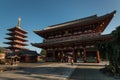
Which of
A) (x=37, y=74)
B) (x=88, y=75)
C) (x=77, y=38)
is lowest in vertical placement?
(x=88, y=75)

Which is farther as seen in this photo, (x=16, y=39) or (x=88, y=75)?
(x=16, y=39)

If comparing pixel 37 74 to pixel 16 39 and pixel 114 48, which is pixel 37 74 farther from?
pixel 16 39

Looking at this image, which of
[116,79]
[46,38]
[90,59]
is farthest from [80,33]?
[116,79]

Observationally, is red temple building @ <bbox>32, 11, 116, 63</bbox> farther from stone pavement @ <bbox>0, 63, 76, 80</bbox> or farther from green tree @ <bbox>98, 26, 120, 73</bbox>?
stone pavement @ <bbox>0, 63, 76, 80</bbox>

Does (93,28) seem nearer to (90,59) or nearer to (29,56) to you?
(90,59)

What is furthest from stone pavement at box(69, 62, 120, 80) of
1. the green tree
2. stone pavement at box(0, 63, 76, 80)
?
the green tree

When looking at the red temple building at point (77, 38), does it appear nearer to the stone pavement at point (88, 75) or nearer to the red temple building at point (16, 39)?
the stone pavement at point (88, 75)

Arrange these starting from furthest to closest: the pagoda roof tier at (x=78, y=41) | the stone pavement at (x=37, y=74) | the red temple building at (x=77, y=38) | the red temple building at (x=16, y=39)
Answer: the red temple building at (x=16, y=39)
the red temple building at (x=77, y=38)
the pagoda roof tier at (x=78, y=41)
the stone pavement at (x=37, y=74)

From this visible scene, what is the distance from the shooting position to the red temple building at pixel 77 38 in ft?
81.8

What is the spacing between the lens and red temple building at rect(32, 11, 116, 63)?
24.9 metres

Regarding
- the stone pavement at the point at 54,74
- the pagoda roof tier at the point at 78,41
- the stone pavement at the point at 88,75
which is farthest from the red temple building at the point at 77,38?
the stone pavement at the point at 54,74

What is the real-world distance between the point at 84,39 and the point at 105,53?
12.1m

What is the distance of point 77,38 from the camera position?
27078 millimetres

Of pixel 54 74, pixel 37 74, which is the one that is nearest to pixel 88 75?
pixel 54 74
